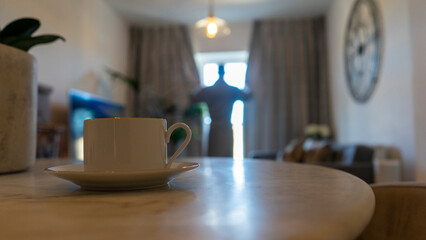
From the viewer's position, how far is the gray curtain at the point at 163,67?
228 inches

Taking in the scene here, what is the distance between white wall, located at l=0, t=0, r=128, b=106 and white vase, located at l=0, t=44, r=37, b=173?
2.82 m

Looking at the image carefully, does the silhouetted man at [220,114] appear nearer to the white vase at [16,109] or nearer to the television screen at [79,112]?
the white vase at [16,109]

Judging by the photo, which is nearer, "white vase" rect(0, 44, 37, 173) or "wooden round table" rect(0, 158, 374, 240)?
"wooden round table" rect(0, 158, 374, 240)

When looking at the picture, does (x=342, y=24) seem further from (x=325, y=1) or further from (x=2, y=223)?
(x=2, y=223)

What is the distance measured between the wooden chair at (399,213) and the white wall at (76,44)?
129 inches

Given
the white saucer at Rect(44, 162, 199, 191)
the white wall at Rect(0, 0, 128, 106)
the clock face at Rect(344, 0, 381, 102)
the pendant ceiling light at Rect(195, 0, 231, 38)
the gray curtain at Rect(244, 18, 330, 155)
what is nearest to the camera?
the white saucer at Rect(44, 162, 199, 191)

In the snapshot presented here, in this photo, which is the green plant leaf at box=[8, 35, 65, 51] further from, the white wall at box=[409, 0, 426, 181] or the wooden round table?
the white wall at box=[409, 0, 426, 181]

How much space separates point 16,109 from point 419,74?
256 cm

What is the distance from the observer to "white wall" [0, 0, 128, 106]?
344 cm

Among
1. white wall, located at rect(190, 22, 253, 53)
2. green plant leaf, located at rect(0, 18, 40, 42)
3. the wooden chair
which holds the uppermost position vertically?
white wall, located at rect(190, 22, 253, 53)

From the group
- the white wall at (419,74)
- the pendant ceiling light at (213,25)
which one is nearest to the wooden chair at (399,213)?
the white wall at (419,74)

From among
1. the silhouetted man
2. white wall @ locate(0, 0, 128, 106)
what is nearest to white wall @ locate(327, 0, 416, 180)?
the silhouetted man

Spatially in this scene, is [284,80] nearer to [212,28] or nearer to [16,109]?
[212,28]

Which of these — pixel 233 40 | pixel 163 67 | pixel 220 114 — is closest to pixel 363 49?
pixel 233 40
